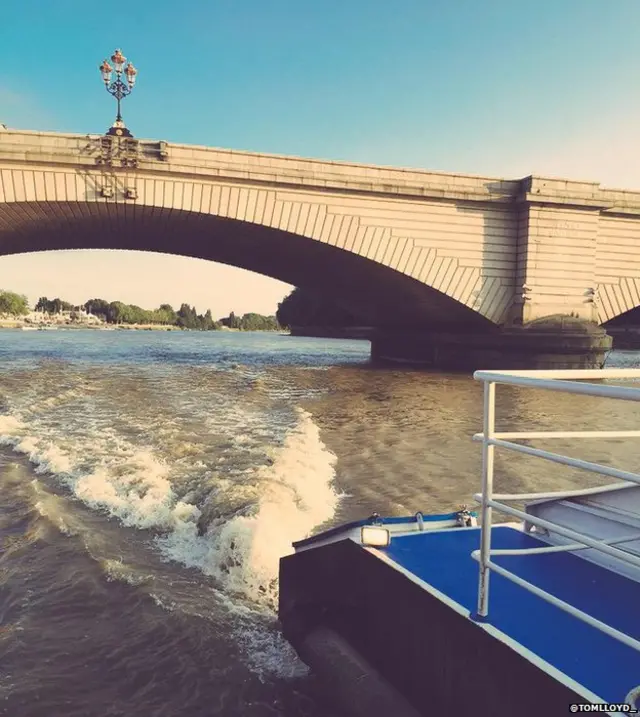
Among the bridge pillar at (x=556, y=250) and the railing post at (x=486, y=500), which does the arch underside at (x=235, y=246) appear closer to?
the bridge pillar at (x=556, y=250)

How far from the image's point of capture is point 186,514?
602 centimetres

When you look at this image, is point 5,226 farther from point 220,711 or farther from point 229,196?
point 220,711

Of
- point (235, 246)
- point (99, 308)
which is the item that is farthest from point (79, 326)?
point (235, 246)

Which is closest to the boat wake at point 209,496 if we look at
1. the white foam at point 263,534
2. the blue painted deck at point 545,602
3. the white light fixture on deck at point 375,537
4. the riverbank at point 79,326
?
the white foam at point 263,534

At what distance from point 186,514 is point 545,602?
4.10 meters

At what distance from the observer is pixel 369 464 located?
348 inches

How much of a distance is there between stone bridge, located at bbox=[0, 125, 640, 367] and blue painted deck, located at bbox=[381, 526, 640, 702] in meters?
21.0

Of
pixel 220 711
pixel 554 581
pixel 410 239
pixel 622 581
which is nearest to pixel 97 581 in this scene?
pixel 220 711

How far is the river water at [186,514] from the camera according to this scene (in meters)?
3.37

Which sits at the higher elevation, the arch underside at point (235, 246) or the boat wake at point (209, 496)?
the arch underside at point (235, 246)

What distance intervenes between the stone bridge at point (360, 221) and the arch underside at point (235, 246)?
0.12 metres

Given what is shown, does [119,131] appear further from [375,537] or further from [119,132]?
[375,537]

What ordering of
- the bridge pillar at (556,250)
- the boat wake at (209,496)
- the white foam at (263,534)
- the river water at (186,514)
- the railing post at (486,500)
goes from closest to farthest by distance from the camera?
the railing post at (486,500) < the river water at (186,514) < the boat wake at (209,496) < the white foam at (263,534) < the bridge pillar at (556,250)

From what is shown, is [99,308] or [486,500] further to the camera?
[99,308]
